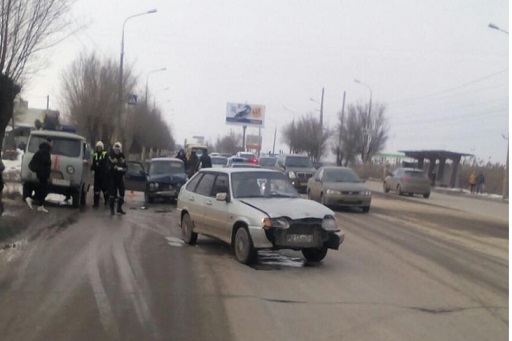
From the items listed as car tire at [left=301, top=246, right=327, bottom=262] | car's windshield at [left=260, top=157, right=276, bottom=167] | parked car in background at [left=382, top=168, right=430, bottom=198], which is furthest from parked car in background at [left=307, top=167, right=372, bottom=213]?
car's windshield at [left=260, top=157, right=276, bottom=167]

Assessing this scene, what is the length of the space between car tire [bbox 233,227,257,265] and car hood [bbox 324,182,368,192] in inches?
485

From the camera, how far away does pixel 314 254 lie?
11609 millimetres

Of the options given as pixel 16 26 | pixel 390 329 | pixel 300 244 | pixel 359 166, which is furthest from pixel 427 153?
pixel 390 329

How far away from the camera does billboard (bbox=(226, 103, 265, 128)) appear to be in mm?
88375

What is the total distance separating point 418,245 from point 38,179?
9.63 m

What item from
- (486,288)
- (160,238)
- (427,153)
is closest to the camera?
(486,288)

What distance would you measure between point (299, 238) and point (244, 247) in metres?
0.91

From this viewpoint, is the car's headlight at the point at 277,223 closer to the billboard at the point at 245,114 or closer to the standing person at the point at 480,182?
the standing person at the point at 480,182

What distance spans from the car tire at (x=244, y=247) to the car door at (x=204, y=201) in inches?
45.9

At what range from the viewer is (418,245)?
14.9 m

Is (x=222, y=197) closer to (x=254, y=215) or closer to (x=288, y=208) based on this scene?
(x=254, y=215)

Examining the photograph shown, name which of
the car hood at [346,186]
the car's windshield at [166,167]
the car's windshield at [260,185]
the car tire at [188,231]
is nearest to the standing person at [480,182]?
the car hood at [346,186]

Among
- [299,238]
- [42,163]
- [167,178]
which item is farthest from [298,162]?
[299,238]

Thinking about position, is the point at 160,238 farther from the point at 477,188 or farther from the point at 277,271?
the point at 477,188
